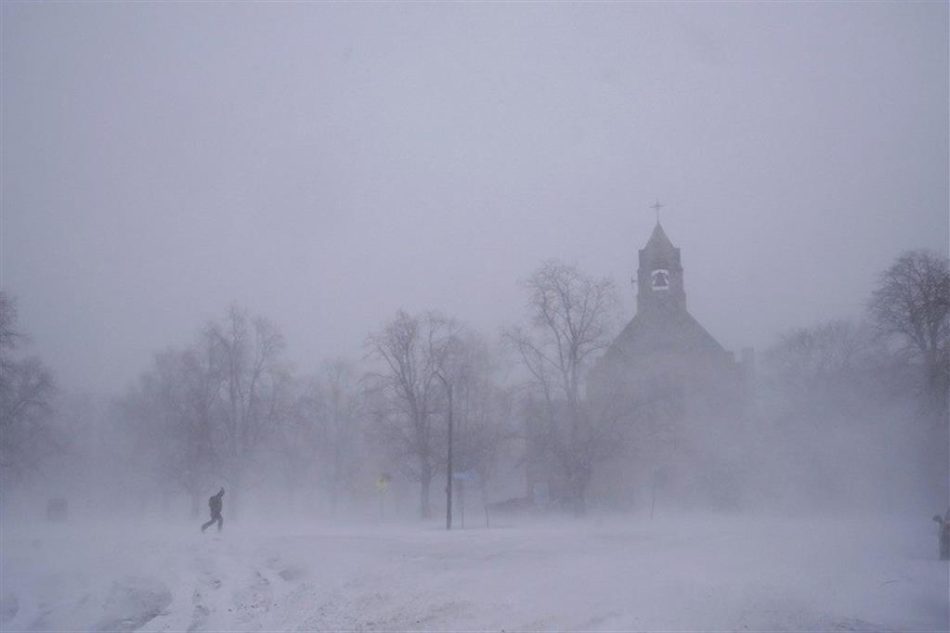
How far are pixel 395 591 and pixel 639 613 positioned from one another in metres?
4.88

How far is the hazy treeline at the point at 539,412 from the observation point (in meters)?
29.5

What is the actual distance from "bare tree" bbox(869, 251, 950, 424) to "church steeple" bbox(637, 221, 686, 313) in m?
19.4

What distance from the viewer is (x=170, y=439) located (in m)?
45.2

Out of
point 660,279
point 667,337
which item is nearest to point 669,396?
point 667,337

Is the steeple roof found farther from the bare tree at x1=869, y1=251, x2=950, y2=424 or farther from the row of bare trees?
the bare tree at x1=869, y1=251, x2=950, y2=424

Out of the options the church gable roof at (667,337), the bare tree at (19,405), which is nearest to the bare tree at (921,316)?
the church gable roof at (667,337)

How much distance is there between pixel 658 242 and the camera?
163 feet

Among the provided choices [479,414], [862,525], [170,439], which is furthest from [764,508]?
[170,439]

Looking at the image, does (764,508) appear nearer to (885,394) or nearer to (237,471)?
(885,394)

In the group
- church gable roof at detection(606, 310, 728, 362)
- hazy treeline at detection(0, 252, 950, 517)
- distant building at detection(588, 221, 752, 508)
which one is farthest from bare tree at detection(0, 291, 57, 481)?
church gable roof at detection(606, 310, 728, 362)

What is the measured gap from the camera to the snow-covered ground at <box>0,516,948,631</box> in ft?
43.6

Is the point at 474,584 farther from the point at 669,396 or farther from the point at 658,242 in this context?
the point at 658,242

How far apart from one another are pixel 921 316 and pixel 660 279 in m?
23.5

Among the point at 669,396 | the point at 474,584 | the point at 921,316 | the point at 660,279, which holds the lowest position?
the point at 474,584
